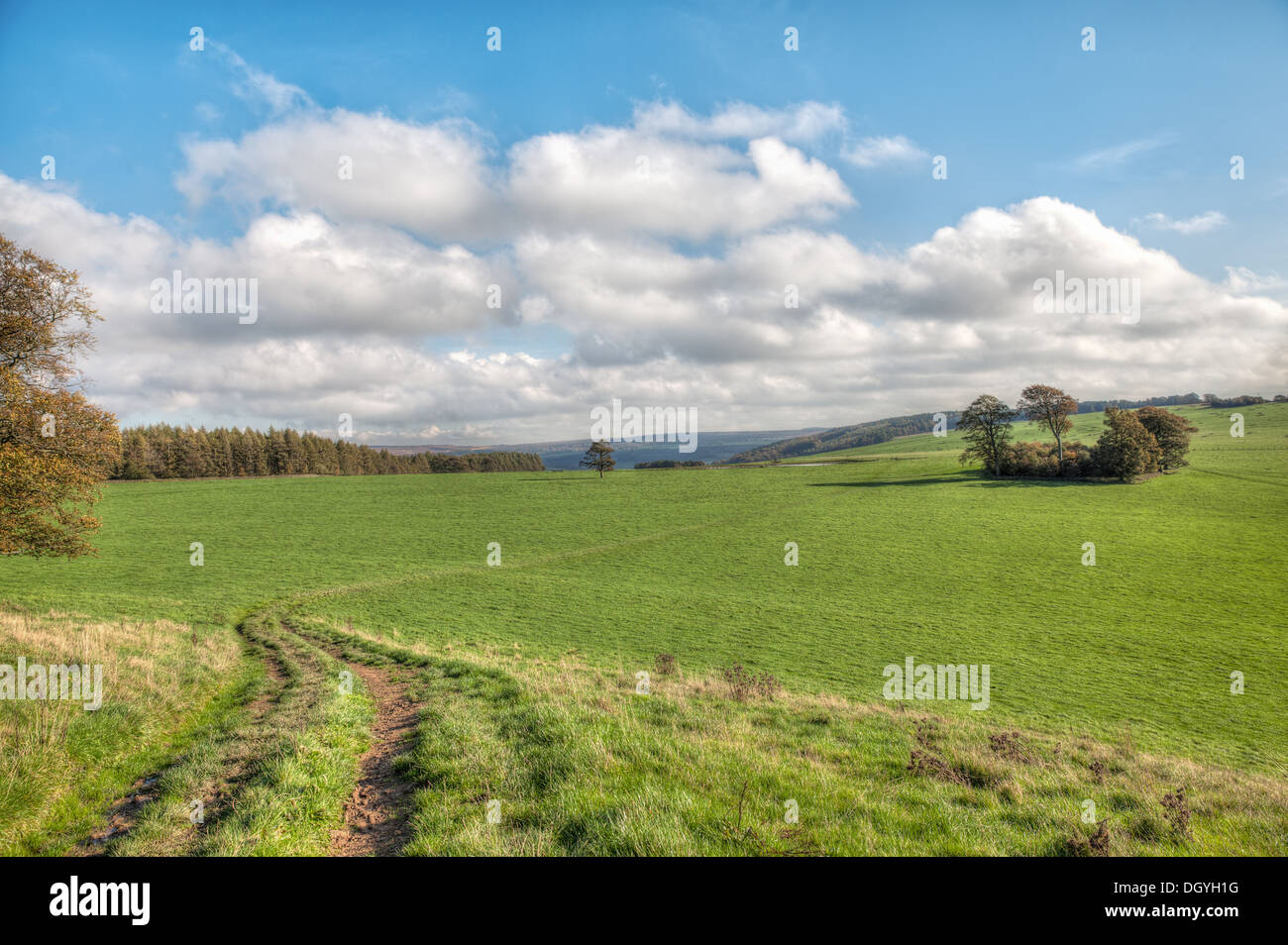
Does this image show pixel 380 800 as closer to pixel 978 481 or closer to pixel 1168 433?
pixel 978 481

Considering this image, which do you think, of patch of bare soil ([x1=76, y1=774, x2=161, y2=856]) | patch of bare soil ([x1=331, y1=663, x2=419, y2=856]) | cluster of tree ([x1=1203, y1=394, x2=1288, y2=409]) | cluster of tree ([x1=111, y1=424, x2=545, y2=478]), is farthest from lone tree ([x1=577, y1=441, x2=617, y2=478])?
cluster of tree ([x1=1203, y1=394, x2=1288, y2=409])

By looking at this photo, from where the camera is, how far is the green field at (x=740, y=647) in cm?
734

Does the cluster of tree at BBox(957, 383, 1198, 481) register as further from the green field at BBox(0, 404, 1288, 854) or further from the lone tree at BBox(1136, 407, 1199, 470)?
the green field at BBox(0, 404, 1288, 854)

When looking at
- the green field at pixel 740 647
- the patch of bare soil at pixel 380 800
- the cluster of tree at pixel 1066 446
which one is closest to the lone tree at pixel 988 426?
the cluster of tree at pixel 1066 446

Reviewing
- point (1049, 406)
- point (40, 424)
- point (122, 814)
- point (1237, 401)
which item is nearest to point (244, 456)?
point (40, 424)

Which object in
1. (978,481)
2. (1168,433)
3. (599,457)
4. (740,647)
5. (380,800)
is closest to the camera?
(380,800)

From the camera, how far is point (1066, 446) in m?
81.7

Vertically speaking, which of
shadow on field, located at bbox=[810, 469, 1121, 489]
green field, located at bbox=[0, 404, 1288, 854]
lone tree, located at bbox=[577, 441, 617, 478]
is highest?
lone tree, located at bbox=[577, 441, 617, 478]

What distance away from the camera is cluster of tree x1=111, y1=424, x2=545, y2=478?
102688mm

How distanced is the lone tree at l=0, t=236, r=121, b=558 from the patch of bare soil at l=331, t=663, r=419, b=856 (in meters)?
17.0

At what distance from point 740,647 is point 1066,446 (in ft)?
274

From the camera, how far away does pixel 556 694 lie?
12.7m

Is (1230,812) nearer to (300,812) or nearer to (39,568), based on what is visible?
(300,812)

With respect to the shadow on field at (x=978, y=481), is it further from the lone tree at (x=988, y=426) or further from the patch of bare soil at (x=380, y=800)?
the patch of bare soil at (x=380, y=800)
